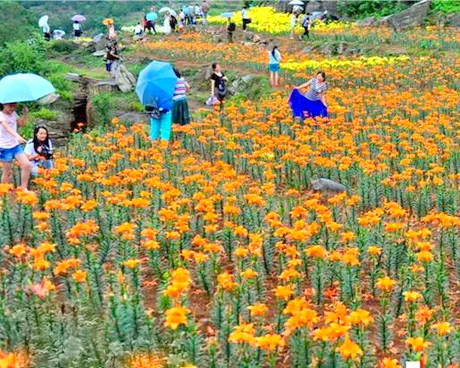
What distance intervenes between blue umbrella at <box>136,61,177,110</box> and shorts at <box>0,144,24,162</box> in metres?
3.29

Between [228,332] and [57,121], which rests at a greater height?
[228,332]

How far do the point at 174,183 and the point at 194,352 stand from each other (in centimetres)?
431

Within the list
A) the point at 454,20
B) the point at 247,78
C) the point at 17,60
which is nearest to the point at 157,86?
the point at 247,78

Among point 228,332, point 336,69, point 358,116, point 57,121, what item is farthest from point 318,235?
point 57,121

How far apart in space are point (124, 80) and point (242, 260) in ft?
52.7

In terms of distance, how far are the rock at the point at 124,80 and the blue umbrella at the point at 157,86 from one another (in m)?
9.35

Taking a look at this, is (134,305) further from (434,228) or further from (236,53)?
(236,53)

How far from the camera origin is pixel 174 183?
8.70m

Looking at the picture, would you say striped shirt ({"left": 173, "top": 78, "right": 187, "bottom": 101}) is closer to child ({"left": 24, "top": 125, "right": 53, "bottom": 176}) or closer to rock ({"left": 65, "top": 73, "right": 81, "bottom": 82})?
child ({"left": 24, "top": 125, "right": 53, "bottom": 176})

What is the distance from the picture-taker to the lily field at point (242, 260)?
470cm

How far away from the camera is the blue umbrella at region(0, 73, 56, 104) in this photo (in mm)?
9008

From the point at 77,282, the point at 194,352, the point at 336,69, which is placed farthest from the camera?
the point at 336,69

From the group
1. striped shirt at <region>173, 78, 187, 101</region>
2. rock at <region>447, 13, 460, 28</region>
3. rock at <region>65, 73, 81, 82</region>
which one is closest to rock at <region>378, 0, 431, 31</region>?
rock at <region>447, 13, 460, 28</region>

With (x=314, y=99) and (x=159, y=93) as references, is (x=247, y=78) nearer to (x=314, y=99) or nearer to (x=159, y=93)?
(x=314, y=99)
